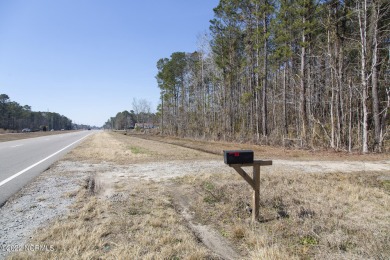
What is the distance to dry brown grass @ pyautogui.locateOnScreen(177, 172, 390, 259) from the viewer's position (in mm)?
3664

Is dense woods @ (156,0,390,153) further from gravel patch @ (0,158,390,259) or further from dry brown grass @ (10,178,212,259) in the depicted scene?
dry brown grass @ (10,178,212,259)

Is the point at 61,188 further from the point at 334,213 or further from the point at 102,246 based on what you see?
the point at 334,213

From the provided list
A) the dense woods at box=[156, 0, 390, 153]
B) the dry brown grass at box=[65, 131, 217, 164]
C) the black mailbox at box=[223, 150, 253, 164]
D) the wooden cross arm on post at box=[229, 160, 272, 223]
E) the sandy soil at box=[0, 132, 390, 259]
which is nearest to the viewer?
the sandy soil at box=[0, 132, 390, 259]

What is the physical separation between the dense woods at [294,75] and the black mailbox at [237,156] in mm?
12944

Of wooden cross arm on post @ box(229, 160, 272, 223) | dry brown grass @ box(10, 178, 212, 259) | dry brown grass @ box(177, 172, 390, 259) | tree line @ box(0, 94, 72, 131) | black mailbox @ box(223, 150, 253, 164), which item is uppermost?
tree line @ box(0, 94, 72, 131)

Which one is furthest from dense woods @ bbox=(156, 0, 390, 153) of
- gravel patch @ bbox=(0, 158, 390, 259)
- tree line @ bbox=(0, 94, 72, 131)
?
tree line @ bbox=(0, 94, 72, 131)

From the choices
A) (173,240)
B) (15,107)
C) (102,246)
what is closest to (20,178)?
(102,246)

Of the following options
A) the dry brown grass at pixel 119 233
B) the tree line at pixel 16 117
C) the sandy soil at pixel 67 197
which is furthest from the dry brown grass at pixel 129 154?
the tree line at pixel 16 117

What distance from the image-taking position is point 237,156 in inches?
185

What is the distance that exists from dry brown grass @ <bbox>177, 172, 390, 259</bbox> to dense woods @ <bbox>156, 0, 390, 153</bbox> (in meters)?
9.95

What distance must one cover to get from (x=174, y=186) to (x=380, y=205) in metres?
4.92

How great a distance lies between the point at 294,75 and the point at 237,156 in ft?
77.0

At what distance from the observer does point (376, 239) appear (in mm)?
3922

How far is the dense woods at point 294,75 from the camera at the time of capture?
16.1 m
